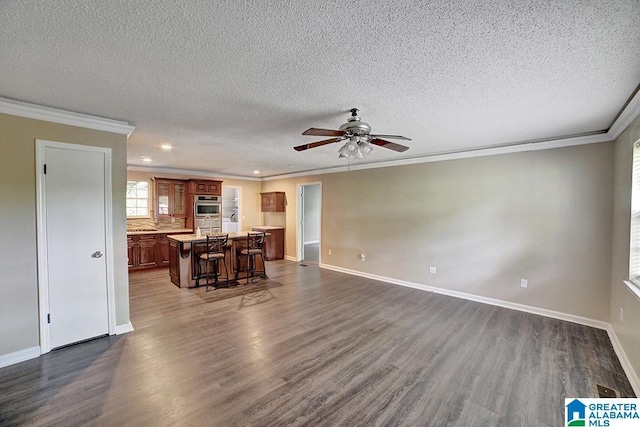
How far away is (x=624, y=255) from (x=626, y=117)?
4.62ft

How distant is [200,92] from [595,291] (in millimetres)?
5170

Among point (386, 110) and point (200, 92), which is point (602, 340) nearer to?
point (386, 110)

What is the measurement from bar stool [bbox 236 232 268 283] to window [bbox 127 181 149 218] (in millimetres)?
3048

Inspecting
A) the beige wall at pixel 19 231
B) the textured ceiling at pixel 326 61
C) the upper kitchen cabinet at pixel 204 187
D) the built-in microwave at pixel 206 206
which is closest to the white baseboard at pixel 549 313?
the textured ceiling at pixel 326 61

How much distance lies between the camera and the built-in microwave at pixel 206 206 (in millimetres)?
6840

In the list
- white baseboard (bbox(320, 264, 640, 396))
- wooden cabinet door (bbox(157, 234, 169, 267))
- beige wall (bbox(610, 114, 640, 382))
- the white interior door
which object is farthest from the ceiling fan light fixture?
wooden cabinet door (bbox(157, 234, 169, 267))

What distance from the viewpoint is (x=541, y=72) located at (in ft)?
6.29

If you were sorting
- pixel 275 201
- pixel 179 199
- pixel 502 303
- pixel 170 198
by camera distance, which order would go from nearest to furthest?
pixel 502 303
pixel 170 198
pixel 179 199
pixel 275 201

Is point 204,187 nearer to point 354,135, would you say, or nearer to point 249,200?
point 249,200

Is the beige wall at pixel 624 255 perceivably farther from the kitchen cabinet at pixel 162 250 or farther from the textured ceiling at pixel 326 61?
the kitchen cabinet at pixel 162 250

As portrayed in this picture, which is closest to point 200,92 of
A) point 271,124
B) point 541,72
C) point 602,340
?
point 271,124

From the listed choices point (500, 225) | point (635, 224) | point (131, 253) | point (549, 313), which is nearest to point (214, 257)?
point (131, 253)

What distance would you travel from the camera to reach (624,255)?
2.77 m

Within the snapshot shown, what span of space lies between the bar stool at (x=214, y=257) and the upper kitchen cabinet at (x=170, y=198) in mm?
2294
